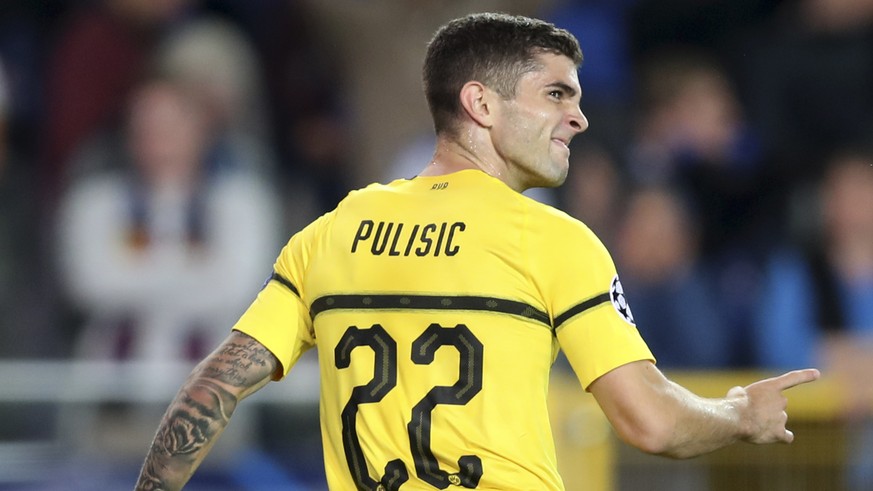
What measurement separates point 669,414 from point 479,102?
1.04 metres

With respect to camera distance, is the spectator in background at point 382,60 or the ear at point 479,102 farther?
the spectator in background at point 382,60

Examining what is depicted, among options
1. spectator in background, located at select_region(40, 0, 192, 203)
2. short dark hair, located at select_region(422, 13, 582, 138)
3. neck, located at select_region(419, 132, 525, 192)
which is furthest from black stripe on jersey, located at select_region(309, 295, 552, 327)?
spectator in background, located at select_region(40, 0, 192, 203)

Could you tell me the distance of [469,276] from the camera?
12.6 feet

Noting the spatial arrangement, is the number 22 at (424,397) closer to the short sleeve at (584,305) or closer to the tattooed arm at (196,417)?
the short sleeve at (584,305)

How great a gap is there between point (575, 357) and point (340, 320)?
0.66m

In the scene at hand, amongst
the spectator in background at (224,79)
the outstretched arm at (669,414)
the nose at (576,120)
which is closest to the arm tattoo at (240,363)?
the outstretched arm at (669,414)

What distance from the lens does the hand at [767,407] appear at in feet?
13.0

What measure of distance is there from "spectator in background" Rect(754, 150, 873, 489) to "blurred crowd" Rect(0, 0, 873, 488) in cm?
1

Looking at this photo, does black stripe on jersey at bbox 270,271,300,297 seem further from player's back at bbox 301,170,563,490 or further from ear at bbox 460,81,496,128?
ear at bbox 460,81,496,128

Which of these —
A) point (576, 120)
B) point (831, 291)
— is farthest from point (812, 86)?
point (576, 120)

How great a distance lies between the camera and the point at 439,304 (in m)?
3.86

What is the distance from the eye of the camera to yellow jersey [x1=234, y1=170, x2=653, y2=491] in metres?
3.80


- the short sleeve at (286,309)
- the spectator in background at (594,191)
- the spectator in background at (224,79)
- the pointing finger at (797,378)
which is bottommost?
the pointing finger at (797,378)

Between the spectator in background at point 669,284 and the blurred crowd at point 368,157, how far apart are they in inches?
0.6
